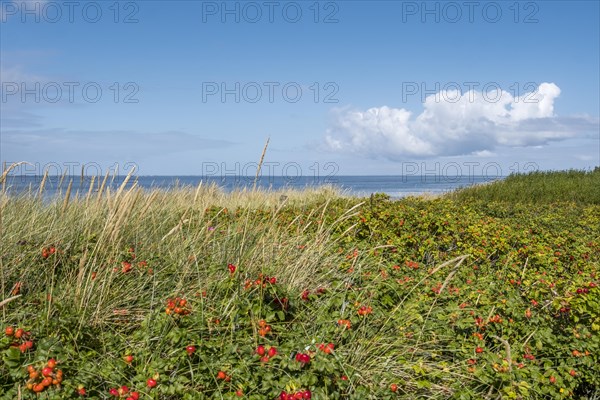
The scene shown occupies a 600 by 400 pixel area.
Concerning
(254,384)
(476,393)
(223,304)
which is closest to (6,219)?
(223,304)

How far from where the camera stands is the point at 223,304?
372cm

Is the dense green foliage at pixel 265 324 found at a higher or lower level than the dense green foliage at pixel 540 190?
lower

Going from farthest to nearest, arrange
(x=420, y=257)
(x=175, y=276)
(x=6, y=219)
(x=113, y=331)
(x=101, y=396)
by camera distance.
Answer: (x=420, y=257) < (x=6, y=219) < (x=175, y=276) < (x=113, y=331) < (x=101, y=396)

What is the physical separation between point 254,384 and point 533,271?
150 inches

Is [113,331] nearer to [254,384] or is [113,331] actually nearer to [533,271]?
[254,384]

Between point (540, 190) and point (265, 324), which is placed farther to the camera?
point (540, 190)

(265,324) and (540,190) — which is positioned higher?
(540,190)

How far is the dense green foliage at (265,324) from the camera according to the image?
3008mm

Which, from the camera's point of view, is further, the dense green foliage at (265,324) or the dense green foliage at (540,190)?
the dense green foliage at (540,190)

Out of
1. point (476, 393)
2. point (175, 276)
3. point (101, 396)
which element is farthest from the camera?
point (175, 276)

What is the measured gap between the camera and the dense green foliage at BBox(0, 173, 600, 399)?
9.87 feet

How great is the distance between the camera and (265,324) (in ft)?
11.2

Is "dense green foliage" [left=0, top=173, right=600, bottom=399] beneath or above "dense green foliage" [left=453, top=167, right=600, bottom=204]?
beneath

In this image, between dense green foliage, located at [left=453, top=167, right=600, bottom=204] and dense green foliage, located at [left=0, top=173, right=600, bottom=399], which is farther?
dense green foliage, located at [left=453, top=167, right=600, bottom=204]
